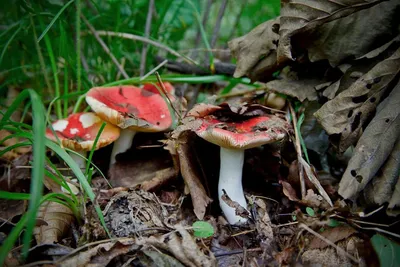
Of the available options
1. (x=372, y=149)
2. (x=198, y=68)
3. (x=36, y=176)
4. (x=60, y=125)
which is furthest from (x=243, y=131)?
(x=198, y=68)

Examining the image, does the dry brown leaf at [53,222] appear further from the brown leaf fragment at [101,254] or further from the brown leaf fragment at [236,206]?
the brown leaf fragment at [236,206]

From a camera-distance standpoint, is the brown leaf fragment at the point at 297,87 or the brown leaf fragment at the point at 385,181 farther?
the brown leaf fragment at the point at 297,87

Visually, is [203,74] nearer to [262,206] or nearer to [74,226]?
[262,206]

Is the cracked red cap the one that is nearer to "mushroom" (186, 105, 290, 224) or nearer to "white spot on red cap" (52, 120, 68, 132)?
"mushroom" (186, 105, 290, 224)

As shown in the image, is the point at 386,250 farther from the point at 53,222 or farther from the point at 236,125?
the point at 53,222

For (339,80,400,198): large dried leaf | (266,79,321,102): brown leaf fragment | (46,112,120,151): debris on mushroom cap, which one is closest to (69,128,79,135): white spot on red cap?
(46,112,120,151): debris on mushroom cap

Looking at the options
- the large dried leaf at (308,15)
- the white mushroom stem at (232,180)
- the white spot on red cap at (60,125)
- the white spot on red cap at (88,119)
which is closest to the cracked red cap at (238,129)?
the white mushroom stem at (232,180)

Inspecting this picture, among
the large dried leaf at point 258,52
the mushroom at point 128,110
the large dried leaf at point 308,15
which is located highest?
the large dried leaf at point 308,15
